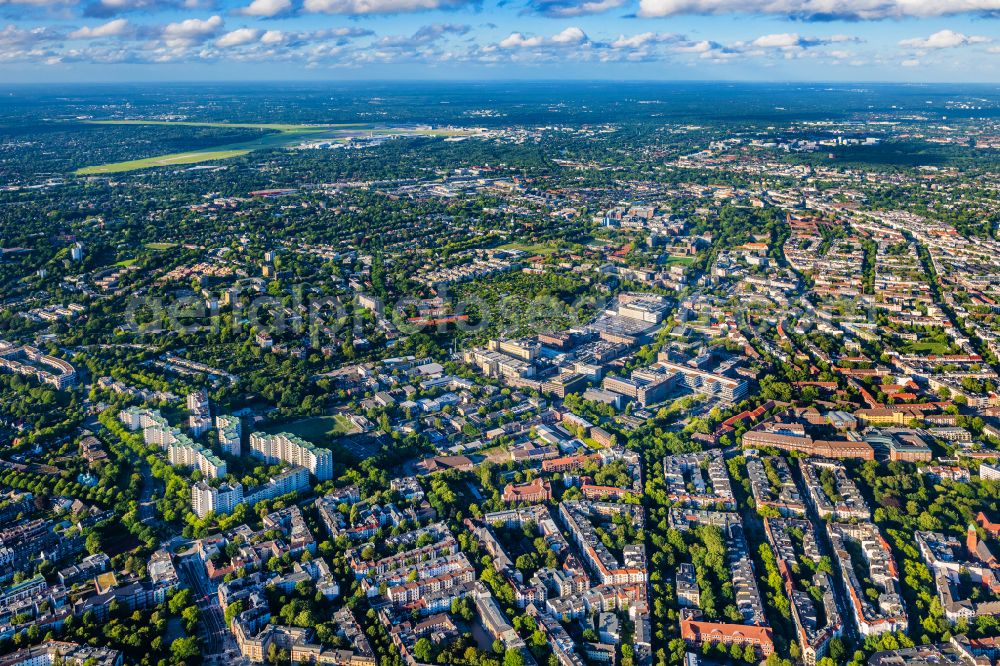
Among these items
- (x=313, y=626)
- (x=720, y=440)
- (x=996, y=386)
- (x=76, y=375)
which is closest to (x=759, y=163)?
(x=996, y=386)

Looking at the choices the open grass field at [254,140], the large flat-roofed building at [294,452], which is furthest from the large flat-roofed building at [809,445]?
the open grass field at [254,140]

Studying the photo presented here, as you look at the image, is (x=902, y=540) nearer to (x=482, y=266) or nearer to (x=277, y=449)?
(x=277, y=449)

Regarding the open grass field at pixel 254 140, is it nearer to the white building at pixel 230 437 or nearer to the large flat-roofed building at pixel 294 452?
the white building at pixel 230 437

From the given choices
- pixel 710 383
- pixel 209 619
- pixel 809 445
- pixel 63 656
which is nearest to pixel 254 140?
Answer: pixel 710 383

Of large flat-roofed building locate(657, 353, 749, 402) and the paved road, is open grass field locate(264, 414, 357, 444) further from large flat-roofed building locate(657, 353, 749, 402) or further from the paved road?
large flat-roofed building locate(657, 353, 749, 402)

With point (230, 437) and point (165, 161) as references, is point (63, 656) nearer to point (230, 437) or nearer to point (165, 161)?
point (230, 437)

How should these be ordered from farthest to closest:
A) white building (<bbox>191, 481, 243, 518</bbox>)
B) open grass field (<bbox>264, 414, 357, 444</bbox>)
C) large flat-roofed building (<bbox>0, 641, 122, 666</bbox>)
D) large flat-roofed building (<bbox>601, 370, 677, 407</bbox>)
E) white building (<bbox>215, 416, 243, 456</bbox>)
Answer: large flat-roofed building (<bbox>601, 370, 677, 407</bbox>) < open grass field (<bbox>264, 414, 357, 444</bbox>) < white building (<bbox>215, 416, 243, 456</bbox>) < white building (<bbox>191, 481, 243, 518</bbox>) < large flat-roofed building (<bbox>0, 641, 122, 666</bbox>)

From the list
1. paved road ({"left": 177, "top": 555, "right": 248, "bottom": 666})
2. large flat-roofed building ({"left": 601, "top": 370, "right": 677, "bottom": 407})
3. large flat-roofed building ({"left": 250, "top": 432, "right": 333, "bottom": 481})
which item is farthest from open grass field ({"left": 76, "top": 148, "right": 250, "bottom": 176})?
paved road ({"left": 177, "top": 555, "right": 248, "bottom": 666})
